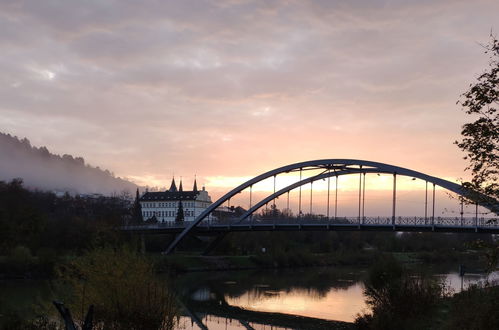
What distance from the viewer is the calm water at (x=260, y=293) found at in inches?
994

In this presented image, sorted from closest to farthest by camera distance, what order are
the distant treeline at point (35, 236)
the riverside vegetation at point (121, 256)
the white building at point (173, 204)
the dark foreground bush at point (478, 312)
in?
the dark foreground bush at point (478, 312) < the riverside vegetation at point (121, 256) < the distant treeline at point (35, 236) < the white building at point (173, 204)

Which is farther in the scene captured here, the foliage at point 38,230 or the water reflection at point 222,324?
the foliage at point 38,230

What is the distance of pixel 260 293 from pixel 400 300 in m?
15.6

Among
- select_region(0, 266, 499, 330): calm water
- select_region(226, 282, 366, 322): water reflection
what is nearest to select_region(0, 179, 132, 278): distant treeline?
select_region(0, 266, 499, 330): calm water

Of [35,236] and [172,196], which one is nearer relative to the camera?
[35,236]

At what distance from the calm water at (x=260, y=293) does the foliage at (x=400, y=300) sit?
171 inches

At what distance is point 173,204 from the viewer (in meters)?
109

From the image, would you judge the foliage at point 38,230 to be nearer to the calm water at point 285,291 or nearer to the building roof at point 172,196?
the calm water at point 285,291

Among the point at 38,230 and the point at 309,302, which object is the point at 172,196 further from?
the point at 309,302

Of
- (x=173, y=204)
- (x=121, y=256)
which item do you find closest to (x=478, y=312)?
(x=121, y=256)

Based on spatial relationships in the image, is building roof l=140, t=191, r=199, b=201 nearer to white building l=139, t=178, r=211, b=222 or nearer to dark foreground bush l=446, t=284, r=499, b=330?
white building l=139, t=178, r=211, b=222

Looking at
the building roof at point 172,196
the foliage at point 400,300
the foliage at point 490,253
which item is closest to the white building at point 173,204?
the building roof at point 172,196

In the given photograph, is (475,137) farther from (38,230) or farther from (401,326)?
(38,230)

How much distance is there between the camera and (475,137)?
9.84 m
